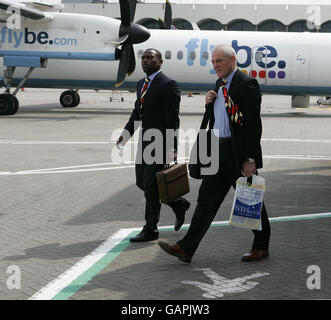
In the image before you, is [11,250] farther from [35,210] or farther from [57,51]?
[57,51]

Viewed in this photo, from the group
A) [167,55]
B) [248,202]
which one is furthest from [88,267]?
[167,55]

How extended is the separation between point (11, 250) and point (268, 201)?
419cm

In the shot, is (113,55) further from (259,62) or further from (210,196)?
(210,196)

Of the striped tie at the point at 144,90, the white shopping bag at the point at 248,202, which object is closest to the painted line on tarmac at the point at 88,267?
the white shopping bag at the point at 248,202

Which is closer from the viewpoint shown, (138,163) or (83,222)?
(138,163)

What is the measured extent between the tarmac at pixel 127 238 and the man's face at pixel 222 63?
76.0 inches

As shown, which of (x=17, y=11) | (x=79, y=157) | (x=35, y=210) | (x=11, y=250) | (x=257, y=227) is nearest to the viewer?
(x=257, y=227)

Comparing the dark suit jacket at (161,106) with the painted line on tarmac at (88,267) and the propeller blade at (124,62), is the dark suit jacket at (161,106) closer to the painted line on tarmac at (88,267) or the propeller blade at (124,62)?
the painted line on tarmac at (88,267)

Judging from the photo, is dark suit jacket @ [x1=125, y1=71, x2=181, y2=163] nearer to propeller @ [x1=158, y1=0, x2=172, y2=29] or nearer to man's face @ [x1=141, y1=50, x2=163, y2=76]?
man's face @ [x1=141, y1=50, x2=163, y2=76]

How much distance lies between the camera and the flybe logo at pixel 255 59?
23.0m

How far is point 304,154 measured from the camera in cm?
1374

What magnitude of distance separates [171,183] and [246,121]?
1.15 metres

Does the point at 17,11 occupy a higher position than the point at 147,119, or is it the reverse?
the point at 17,11
